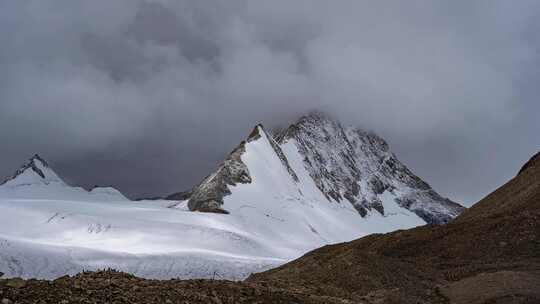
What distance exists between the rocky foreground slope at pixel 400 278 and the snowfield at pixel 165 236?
2051 centimetres

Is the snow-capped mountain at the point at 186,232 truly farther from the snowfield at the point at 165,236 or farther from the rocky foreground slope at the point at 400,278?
the rocky foreground slope at the point at 400,278

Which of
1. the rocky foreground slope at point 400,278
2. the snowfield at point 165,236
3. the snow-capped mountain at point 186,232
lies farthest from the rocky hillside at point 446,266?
the snowfield at point 165,236

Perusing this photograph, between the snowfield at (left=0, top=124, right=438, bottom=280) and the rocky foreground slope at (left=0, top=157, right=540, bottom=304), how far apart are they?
20.5m

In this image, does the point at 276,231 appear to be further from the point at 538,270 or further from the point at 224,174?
the point at 538,270

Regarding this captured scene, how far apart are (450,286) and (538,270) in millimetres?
4656

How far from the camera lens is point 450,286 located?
2741 cm

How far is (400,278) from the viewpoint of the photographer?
29.8 m

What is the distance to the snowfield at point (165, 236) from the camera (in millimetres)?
64750

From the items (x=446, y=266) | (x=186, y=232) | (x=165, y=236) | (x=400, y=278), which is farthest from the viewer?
(x=186, y=232)

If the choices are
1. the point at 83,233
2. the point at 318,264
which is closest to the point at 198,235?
the point at 83,233

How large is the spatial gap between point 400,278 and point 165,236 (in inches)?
2803

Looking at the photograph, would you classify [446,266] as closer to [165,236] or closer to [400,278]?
[400,278]

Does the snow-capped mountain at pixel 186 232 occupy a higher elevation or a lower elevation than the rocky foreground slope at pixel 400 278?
higher

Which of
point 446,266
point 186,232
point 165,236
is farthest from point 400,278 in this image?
point 186,232
